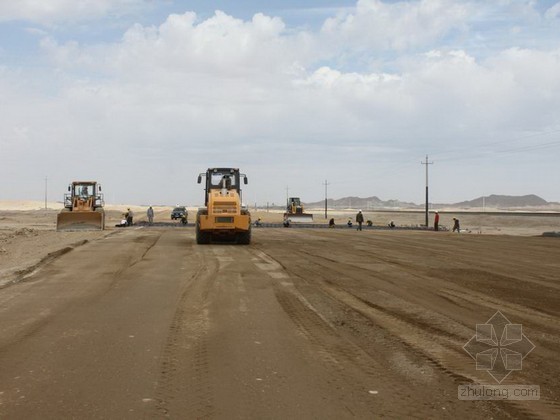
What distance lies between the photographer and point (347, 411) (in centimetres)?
485

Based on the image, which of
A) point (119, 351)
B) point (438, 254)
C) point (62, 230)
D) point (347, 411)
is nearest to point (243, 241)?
point (438, 254)

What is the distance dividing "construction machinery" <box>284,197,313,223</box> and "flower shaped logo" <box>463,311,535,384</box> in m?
52.6

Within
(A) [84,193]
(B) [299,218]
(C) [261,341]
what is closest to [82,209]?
(A) [84,193]

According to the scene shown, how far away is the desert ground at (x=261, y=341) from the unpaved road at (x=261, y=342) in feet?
0.08

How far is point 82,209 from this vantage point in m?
39.4

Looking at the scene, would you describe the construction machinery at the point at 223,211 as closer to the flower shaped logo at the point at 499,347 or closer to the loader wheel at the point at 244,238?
the loader wheel at the point at 244,238

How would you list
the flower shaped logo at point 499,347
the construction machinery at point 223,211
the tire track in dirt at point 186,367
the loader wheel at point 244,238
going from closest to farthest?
1. the tire track in dirt at point 186,367
2. the flower shaped logo at point 499,347
3. the construction machinery at point 223,211
4. the loader wheel at point 244,238

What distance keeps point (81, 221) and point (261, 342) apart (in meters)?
33.1

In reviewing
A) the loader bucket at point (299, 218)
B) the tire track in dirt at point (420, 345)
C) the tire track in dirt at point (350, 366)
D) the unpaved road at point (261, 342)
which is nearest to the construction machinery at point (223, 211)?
the unpaved road at point (261, 342)

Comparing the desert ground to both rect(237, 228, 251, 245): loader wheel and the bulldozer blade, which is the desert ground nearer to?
rect(237, 228, 251, 245): loader wheel

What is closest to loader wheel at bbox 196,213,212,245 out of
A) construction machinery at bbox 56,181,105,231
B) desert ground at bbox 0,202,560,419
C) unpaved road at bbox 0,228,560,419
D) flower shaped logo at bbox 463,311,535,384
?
desert ground at bbox 0,202,560,419

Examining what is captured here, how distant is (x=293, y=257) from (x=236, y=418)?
14683mm

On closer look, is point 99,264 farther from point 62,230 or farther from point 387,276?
point 62,230

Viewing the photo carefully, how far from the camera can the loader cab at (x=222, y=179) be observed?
2616 cm
